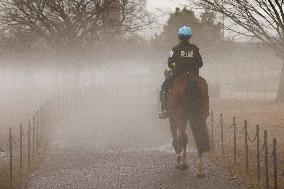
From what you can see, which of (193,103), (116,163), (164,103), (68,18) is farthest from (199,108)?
(68,18)

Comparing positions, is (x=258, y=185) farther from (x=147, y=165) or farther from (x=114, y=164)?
(x=114, y=164)

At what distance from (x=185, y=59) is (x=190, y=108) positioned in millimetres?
940

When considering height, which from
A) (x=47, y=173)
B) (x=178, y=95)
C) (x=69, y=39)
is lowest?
(x=47, y=173)

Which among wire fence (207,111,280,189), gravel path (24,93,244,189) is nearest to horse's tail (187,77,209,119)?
wire fence (207,111,280,189)

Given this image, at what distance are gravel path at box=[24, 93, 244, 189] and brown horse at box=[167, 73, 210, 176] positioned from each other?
493 millimetres

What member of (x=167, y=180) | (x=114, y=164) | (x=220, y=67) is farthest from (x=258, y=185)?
(x=220, y=67)

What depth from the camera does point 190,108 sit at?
8844 millimetres

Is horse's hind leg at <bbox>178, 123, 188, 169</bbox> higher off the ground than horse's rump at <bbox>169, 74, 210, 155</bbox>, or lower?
lower

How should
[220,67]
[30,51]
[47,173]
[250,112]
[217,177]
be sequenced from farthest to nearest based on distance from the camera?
[220,67] → [30,51] → [250,112] → [47,173] → [217,177]

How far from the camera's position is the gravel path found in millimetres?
8133

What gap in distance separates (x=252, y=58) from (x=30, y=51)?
4166 cm

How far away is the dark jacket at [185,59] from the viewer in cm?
892

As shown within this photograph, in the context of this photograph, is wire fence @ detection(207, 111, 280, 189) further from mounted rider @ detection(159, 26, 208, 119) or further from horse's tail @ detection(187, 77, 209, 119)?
mounted rider @ detection(159, 26, 208, 119)

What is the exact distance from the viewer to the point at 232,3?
83.8ft
